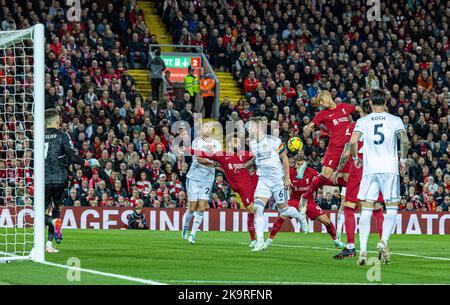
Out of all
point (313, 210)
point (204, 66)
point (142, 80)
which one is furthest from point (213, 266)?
point (204, 66)

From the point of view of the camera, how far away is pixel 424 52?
Result: 1430 inches

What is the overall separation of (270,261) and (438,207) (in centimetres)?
1599

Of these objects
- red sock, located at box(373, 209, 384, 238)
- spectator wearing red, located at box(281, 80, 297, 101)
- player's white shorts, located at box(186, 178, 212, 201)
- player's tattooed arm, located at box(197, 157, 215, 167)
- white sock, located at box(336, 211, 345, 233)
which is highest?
spectator wearing red, located at box(281, 80, 297, 101)

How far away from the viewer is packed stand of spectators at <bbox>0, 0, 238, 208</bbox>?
26.1 m

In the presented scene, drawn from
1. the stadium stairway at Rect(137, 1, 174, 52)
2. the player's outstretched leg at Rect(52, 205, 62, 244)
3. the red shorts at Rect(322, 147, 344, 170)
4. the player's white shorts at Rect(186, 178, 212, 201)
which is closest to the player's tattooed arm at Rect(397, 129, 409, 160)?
the player's outstretched leg at Rect(52, 205, 62, 244)

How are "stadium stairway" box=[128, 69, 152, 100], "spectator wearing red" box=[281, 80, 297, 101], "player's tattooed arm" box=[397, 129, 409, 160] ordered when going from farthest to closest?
"stadium stairway" box=[128, 69, 152, 100], "spectator wearing red" box=[281, 80, 297, 101], "player's tattooed arm" box=[397, 129, 409, 160]

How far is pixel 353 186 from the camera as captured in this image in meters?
14.2

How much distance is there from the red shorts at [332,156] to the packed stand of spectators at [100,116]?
795 centimetres

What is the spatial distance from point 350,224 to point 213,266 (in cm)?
235

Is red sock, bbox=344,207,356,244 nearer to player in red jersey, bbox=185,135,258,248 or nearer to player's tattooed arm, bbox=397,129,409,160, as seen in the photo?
player's tattooed arm, bbox=397,129,409,160

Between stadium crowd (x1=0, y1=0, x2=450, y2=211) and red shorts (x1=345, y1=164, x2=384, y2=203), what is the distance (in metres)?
11.0
